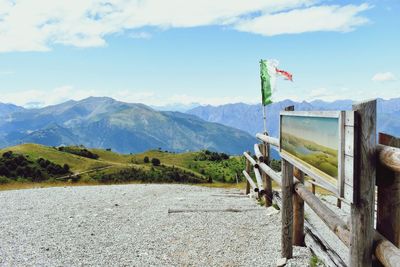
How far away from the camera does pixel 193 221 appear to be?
14.2m

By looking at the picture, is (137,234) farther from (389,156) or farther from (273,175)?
(389,156)

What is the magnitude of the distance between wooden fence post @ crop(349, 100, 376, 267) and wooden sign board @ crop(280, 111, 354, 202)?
71 mm

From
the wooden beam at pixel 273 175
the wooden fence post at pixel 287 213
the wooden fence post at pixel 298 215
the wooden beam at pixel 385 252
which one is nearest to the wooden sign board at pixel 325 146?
the wooden beam at pixel 385 252

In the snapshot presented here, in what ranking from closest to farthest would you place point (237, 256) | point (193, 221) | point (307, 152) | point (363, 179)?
point (363, 179), point (307, 152), point (237, 256), point (193, 221)

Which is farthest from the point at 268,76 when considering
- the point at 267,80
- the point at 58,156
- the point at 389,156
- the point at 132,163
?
the point at 132,163

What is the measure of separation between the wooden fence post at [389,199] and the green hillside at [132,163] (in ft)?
244

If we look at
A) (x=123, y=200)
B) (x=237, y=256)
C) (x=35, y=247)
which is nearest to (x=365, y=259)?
(x=237, y=256)

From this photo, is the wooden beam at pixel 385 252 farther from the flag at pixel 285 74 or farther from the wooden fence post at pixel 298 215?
the flag at pixel 285 74

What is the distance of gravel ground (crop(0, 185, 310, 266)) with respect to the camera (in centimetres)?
1035

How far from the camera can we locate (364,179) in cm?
457

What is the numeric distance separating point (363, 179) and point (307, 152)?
1943 mm

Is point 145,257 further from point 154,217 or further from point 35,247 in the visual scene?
point 154,217

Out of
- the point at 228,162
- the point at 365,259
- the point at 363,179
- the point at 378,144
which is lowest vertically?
the point at 228,162

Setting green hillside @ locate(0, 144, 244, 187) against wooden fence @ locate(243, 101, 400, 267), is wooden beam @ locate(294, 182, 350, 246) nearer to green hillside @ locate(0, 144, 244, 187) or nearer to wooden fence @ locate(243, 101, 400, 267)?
wooden fence @ locate(243, 101, 400, 267)
